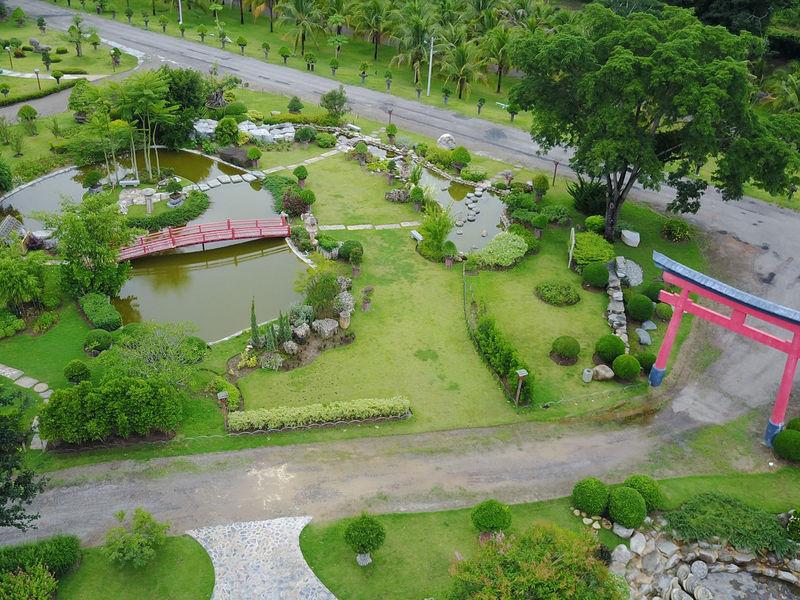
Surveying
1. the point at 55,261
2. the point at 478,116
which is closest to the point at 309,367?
the point at 55,261

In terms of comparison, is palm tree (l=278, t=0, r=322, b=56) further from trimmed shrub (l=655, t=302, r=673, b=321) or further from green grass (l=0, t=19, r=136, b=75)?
trimmed shrub (l=655, t=302, r=673, b=321)

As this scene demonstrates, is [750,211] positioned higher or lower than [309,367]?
higher

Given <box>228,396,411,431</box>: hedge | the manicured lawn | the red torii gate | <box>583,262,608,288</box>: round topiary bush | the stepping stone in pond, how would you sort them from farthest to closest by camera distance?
1. <box>583,262,608,288</box>: round topiary bush
2. the manicured lawn
3. the stepping stone in pond
4. <box>228,396,411,431</box>: hedge
5. the red torii gate

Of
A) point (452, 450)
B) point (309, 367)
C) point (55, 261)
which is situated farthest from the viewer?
point (55, 261)

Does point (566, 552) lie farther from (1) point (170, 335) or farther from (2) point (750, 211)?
(2) point (750, 211)

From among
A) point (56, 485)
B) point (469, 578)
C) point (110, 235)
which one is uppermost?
point (110, 235)

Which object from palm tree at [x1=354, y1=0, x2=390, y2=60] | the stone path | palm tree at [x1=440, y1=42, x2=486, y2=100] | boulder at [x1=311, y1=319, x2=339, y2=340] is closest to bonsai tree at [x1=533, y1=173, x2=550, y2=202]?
boulder at [x1=311, y1=319, x2=339, y2=340]
